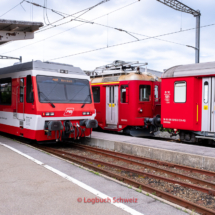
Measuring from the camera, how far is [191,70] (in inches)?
383

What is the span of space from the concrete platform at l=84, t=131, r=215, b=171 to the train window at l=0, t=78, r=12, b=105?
13.2 feet

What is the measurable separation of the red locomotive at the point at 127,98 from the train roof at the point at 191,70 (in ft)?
7.10

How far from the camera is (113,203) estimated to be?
13.7 feet

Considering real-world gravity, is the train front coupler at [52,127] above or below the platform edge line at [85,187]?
above

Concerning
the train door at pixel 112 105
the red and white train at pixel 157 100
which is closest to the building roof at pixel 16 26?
the red and white train at pixel 157 100

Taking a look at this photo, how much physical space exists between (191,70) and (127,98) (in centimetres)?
368

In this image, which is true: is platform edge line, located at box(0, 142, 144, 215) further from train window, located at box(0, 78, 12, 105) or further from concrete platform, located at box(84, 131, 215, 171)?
train window, located at box(0, 78, 12, 105)

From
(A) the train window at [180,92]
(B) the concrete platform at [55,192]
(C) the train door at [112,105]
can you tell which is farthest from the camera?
(C) the train door at [112,105]

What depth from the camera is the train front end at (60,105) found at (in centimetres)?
902

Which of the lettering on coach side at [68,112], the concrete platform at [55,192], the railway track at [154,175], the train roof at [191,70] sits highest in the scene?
the train roof at [191,70]

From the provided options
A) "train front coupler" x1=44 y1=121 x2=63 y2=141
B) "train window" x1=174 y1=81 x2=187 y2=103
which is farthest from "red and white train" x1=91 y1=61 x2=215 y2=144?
"train front coupler" x1=44 y1=121 x2=63 y2=141

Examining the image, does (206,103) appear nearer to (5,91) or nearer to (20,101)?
(20,101)

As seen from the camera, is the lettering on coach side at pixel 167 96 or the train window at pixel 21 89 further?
the lettering on coach side at pixel 167 96

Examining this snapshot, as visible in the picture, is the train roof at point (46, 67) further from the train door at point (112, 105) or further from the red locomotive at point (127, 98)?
the train door at point (112, 105)
